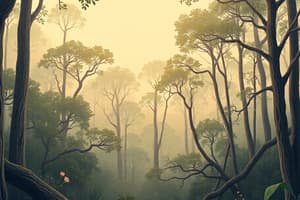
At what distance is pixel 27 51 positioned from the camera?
27.2ft

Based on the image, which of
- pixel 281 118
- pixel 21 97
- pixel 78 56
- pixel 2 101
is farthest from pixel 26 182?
pixel 78 56

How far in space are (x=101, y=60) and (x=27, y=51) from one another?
365 inches

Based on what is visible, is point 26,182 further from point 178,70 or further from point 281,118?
point 178,70

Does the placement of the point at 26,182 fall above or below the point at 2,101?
below

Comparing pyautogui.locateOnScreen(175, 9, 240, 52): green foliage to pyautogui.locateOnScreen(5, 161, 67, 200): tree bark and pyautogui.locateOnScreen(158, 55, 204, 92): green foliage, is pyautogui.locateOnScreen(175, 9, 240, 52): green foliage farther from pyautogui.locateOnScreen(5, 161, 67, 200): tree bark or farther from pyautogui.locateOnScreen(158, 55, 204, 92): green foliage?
pyautogui.locateOnScreen(5, 161, 67, 200): tree bark

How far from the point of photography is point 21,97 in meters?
7.93

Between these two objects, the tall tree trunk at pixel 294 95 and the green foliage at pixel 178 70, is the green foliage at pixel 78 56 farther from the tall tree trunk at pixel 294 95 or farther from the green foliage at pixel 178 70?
the tall tree trunk at pixel 294 95

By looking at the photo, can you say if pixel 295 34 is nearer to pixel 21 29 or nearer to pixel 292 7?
pixel 292 7

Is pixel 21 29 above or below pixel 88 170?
above

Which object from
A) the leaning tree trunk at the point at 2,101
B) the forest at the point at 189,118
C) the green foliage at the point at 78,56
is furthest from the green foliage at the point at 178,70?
the leaning tree trunk at the point at 2,101

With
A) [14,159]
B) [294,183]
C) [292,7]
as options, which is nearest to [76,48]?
[14,159]

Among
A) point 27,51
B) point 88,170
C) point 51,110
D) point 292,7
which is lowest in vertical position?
point 88,170

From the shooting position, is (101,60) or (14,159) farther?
(101,60)

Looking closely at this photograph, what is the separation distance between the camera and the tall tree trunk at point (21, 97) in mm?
7812
